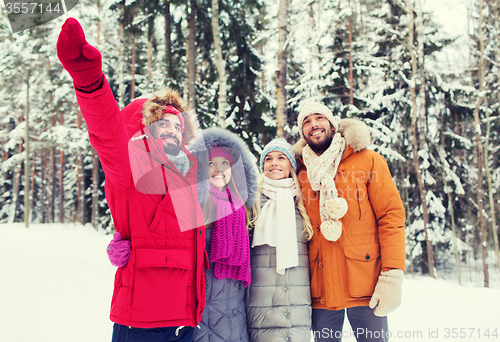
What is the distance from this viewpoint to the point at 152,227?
1796 mm

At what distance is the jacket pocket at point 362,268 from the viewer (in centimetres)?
243

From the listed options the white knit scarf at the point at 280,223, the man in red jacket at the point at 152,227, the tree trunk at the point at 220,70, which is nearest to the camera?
the man in red jacket at the point at 152,227

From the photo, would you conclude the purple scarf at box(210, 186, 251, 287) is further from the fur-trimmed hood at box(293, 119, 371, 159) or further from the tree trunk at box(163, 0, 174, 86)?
the tree trunk at box(163, 0, 174, 86)

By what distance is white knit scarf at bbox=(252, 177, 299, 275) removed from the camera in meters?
2.46

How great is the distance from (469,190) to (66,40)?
15016 mm

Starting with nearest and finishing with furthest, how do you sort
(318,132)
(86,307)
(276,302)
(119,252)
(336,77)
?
1. (119,252)
2. (276,302)
3. (318,132)
4. (86,307)
5. (336,77)

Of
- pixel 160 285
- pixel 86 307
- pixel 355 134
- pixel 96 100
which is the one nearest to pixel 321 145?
pixel 355 134

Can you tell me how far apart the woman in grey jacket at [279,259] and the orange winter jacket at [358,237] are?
14cm

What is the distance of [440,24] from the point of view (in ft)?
41.3

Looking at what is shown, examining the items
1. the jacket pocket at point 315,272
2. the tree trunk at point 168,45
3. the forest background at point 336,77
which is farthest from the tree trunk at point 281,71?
the jacket pocket at point 315,272

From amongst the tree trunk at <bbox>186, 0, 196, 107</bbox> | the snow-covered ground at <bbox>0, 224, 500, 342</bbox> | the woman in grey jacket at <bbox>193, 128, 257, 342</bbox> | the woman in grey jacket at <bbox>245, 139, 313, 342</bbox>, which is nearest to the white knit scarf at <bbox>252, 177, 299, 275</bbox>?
the woman in grey jacket at <bbox>245, 139, 313, 342</bbox>

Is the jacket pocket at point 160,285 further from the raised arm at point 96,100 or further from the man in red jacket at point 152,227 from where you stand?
the raised arm at point 96,100

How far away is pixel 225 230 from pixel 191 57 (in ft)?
23.9

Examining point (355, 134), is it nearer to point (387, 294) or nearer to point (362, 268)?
point (362, 268)
